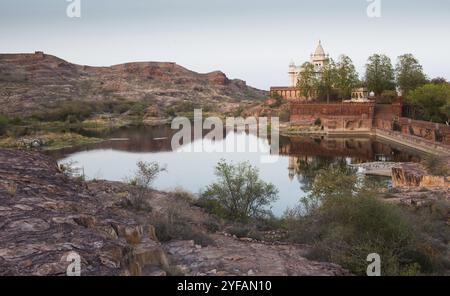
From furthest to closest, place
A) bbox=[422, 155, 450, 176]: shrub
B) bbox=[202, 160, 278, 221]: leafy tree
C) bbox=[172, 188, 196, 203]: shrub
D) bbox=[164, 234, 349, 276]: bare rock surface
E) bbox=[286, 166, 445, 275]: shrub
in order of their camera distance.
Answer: bbox=[422, 155, 450, 176]: shrub, bbox=[172, 188, 196, 203]: shrub, bbox=[202, 160, 278, 221]: leafy tree, bbox=[286, 166, 445, 275]: shrub, bbox=[164, 234, 349, 276]: bare rock surface

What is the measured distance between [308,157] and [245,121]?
109ft

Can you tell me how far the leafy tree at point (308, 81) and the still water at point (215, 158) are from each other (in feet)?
52.1

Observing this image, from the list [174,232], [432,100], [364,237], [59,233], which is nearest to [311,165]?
[432,100]

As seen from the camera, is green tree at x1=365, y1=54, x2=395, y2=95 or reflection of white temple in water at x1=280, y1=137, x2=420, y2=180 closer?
reflection of white temple in water at x1=280, y1=137, x2=420, y2=180

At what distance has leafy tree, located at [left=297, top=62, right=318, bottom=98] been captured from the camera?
66125 mm

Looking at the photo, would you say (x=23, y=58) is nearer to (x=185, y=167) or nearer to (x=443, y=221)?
(x=185, y=167)

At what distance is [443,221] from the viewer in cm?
1416

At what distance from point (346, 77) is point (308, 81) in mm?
5864

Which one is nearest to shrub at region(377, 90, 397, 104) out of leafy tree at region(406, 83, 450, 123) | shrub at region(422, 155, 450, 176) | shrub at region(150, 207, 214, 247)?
leafy tree at region(406, 83, 450, 123)

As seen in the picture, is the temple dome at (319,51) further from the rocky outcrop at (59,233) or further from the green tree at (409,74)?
the rocky outcrop at (59,233)

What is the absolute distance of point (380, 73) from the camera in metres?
60.5

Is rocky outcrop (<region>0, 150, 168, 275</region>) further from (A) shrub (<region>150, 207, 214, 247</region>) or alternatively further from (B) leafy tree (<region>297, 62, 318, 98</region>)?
(B) leafy tree (<region>297, 62, 318, 98</region>)

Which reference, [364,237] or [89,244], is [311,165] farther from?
[89,244]

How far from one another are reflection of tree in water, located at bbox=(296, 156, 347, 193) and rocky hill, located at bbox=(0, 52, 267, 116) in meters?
48.2
